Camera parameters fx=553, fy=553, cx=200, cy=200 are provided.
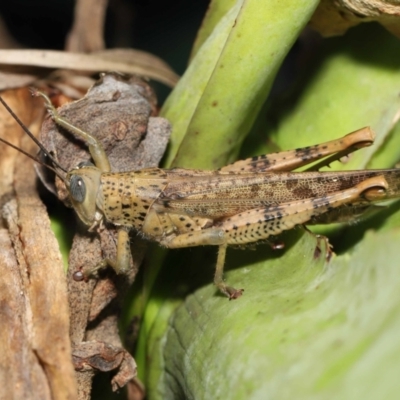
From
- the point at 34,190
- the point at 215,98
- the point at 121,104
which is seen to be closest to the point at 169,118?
the point at 121,104

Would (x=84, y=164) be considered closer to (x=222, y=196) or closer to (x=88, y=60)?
(x=88, y=60)

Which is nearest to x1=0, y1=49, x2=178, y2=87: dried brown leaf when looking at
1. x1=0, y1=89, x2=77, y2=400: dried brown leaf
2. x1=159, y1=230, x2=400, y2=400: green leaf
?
x1=0, y1=89, x2=77, y2=400: dried brown leaf

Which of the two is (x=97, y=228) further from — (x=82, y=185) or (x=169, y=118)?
(x=169, y=118)

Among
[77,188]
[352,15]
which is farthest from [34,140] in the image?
[352,15]

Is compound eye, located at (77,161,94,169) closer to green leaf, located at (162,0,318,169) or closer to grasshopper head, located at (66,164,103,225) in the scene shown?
grasshopper head, located at (66,164,103,225)

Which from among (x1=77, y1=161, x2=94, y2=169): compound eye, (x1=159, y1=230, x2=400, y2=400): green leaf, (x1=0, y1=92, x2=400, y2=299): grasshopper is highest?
(x1=77, y1=161, x2=94, y2=169): compound eye

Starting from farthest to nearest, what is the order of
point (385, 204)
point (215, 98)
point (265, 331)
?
point (385, 204)
point (215, 98)
point (265, 331)

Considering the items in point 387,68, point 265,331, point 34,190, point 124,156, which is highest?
point 387,68

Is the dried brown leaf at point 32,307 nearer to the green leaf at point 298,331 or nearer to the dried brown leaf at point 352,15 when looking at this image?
the green leaf at point 298,331
